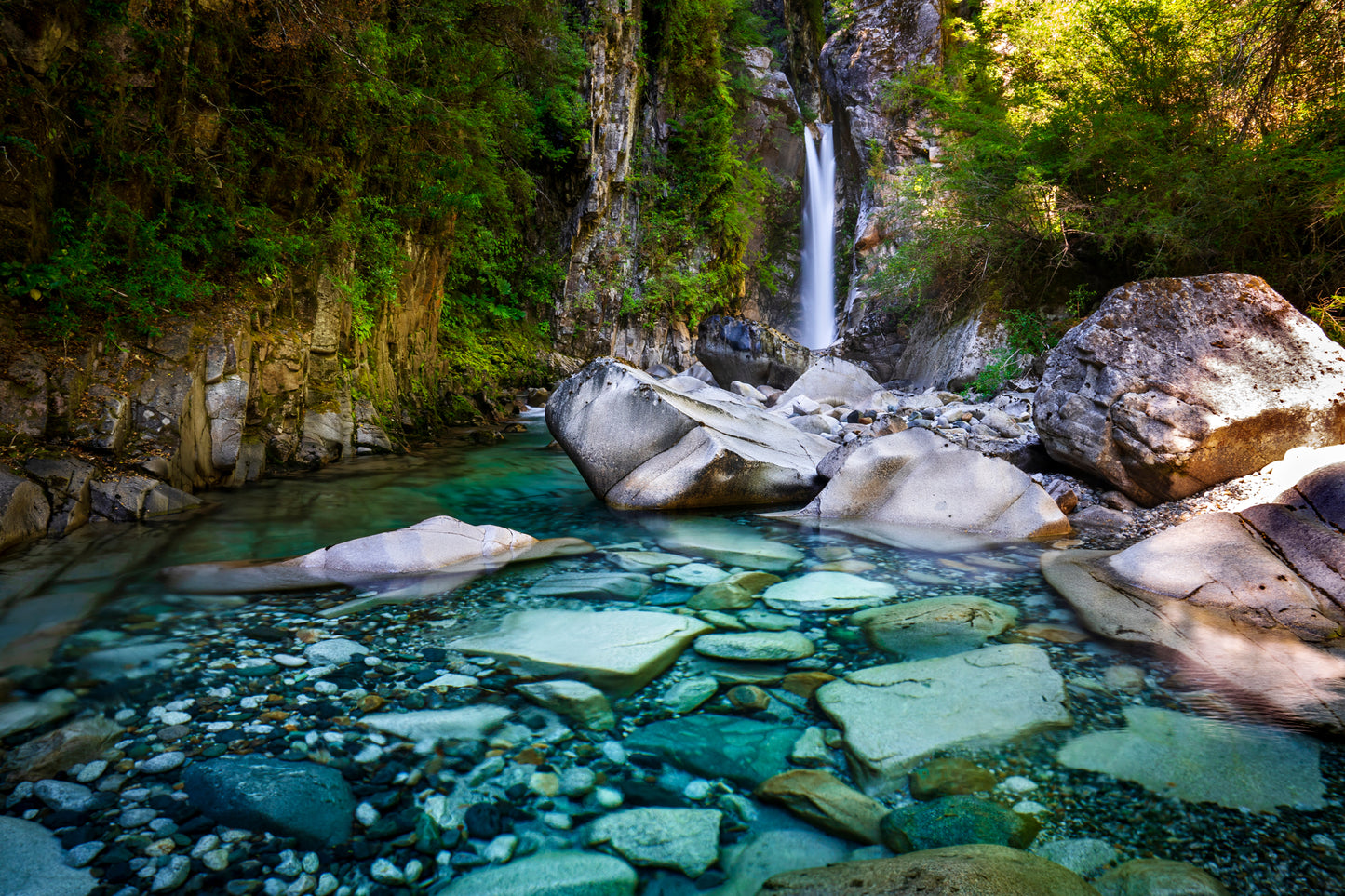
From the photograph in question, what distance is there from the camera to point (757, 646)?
8.39 feet

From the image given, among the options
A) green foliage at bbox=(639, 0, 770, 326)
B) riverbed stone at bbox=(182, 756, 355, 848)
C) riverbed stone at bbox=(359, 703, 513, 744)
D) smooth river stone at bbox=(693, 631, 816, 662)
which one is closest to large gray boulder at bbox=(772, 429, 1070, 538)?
smooth river stone at bbox=(693, 631, 816, 662)

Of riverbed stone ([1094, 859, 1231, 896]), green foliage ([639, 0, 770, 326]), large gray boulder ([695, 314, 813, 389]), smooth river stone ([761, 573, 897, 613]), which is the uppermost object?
green foliage ([639, 0, 770, 326])

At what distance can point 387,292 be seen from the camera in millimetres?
6941

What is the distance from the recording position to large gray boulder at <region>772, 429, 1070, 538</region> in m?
4.28

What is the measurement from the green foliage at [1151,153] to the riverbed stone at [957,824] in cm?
588

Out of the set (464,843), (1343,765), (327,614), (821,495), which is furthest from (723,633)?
(821,495)

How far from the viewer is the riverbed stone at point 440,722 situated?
73.6 inches

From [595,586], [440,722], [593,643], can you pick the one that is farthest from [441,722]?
[595,586]

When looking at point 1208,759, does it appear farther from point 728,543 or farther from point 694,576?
point 728,543

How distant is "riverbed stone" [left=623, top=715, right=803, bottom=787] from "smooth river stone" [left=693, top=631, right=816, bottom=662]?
439mm

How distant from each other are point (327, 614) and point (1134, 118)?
8.95 m

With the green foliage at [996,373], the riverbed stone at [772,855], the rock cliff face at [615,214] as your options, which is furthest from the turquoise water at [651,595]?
the rock cliff face at [615,214]

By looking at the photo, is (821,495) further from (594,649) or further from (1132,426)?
(594,649)

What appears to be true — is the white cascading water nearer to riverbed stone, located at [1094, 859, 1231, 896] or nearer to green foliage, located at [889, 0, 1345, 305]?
green foliage, located at [889, 0, 1345, 305]
